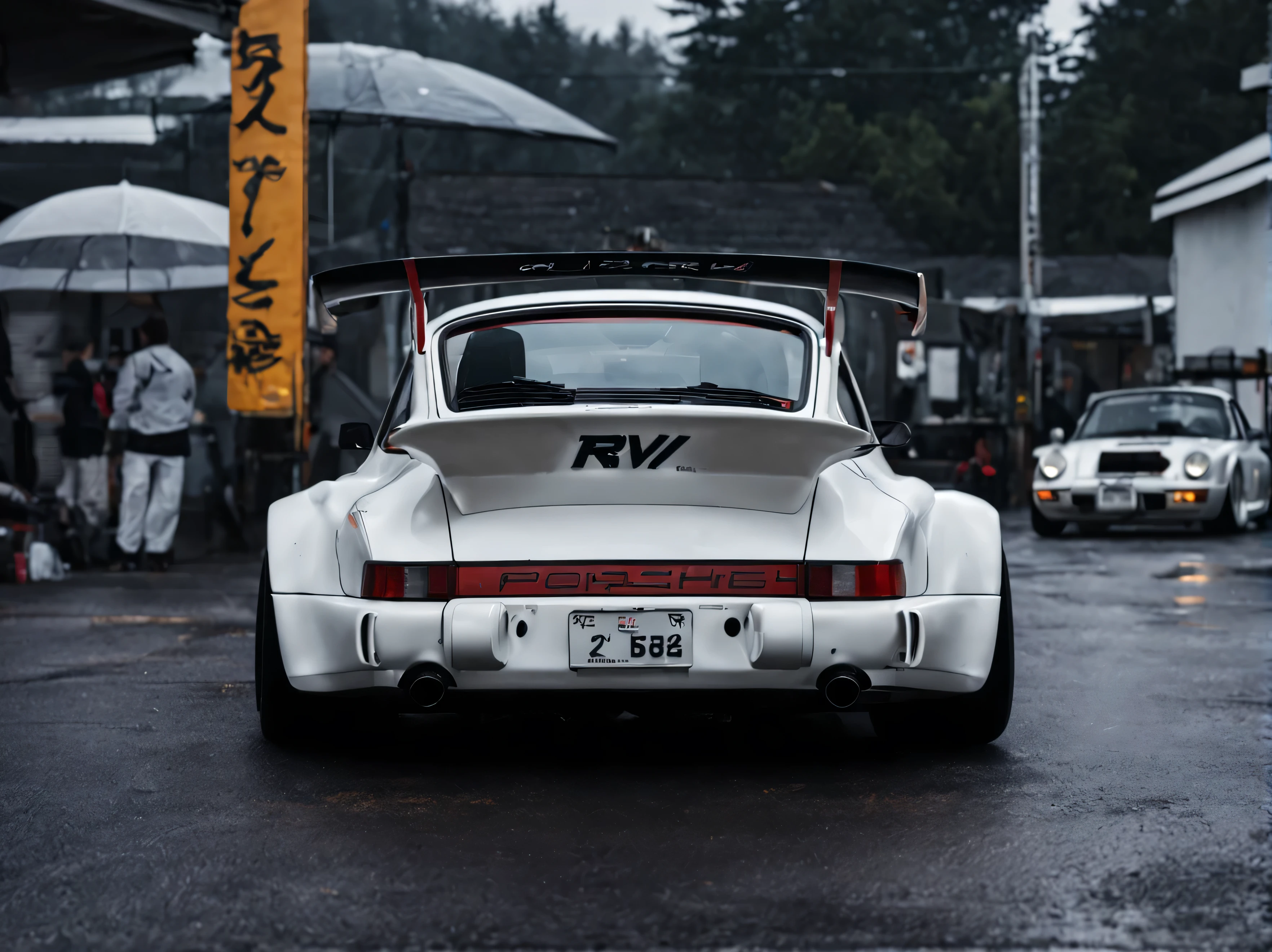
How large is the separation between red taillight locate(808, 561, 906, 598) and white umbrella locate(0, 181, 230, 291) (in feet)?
36.6

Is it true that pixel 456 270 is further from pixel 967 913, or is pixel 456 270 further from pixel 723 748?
pixel 967 913

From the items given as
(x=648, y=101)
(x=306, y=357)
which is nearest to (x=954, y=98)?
(x=648, y=101)

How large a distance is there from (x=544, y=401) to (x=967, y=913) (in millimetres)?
2215

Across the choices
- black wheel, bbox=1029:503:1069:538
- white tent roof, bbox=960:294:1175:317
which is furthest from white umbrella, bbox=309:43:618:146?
white tent roof, bbox=960:294:1175:317

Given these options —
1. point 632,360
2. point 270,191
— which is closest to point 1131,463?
point 270,191

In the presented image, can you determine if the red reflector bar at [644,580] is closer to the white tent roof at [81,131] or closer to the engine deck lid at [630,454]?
the engine deck lid at [630,454]

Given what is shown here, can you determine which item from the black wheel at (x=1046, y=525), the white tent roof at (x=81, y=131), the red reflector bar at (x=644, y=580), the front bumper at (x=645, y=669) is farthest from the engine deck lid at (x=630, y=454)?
the white tent roof at (x=81, y=131)

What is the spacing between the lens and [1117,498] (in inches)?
672

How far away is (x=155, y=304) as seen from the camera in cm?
1441

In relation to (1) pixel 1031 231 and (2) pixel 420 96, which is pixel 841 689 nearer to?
(2) pixel 420 96

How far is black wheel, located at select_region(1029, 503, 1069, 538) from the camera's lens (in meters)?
17.7

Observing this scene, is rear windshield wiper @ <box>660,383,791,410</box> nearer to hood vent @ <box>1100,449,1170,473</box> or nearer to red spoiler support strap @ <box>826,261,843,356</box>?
red spoiler support strap @ <box>826,261,843,356</box>

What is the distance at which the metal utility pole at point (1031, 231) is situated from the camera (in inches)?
1078

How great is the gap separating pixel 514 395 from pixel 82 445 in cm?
980
